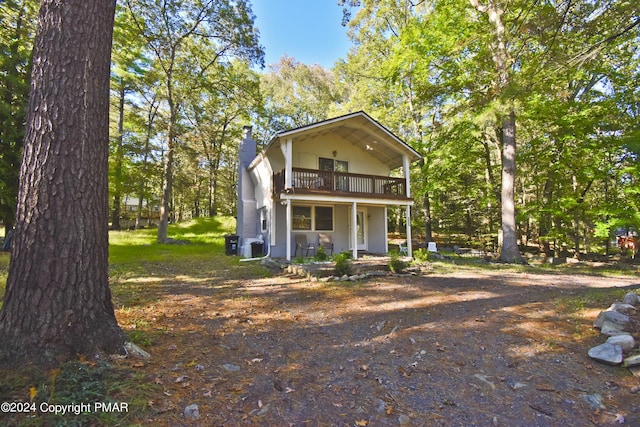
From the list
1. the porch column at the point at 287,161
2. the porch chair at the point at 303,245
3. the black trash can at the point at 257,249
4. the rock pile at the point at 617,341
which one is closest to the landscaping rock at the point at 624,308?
the rock pile at the point at 617,341

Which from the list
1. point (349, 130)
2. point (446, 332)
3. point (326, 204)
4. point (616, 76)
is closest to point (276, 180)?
point (326, 204)

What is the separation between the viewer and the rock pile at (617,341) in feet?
9.30

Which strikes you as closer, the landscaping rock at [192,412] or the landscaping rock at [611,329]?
the landscaping rock at [192,412]

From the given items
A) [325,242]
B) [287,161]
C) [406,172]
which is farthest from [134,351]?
[406,172]

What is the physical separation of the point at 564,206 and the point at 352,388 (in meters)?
13.6

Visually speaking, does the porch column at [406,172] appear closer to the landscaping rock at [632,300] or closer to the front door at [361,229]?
the front door at [361,229]

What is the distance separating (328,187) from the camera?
1150cm

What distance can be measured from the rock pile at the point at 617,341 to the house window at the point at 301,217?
9511 mm

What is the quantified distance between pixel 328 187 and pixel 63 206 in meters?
9.31

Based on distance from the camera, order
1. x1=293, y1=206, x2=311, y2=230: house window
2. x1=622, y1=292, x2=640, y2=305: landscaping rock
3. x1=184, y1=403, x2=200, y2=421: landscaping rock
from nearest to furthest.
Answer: x1=184, y1=403, x2=200, y2=421: landscaping rock, x1=622, y1=292, x2=640, y2=305: landscaping rock, x1=293, y1=206, x2=311, y2=230: house window

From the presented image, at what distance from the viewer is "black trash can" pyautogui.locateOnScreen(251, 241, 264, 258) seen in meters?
12.7

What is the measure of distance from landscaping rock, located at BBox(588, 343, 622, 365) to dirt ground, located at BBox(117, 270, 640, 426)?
0.24 ft

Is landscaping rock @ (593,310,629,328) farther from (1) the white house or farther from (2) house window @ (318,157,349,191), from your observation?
(2) house window @ (318,157,349,191)

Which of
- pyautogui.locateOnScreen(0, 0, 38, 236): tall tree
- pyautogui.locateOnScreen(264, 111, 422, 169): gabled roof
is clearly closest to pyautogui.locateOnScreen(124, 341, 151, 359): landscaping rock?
pyautogui.locateOnScreen(264, 111, 422, 169): gabled roof
